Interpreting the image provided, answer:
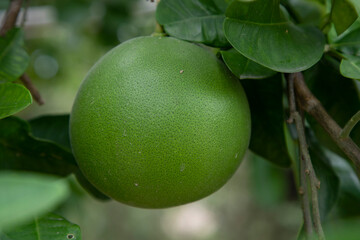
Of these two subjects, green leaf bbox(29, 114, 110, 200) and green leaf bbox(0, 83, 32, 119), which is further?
green leaf bbox(29, 114, 110, 200)

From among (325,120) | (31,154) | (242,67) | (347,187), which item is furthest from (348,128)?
(31,154)

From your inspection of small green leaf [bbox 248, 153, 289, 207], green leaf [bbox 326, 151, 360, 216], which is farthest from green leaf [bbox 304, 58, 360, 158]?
small green leaf [bbox 248, 153, 289, 207]

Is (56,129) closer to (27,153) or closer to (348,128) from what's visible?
(27,153)

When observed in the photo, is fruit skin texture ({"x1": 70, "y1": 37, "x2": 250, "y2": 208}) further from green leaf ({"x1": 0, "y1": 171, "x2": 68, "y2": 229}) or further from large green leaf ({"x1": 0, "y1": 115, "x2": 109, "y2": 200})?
green leaf ({"x1": 0, "y1": 171, "x2": 68, "y2": 229})

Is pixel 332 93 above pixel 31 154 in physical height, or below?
above

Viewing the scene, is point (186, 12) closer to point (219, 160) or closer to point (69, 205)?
point (219, 160)

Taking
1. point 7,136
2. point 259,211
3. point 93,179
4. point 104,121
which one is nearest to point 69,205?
point 7,136
